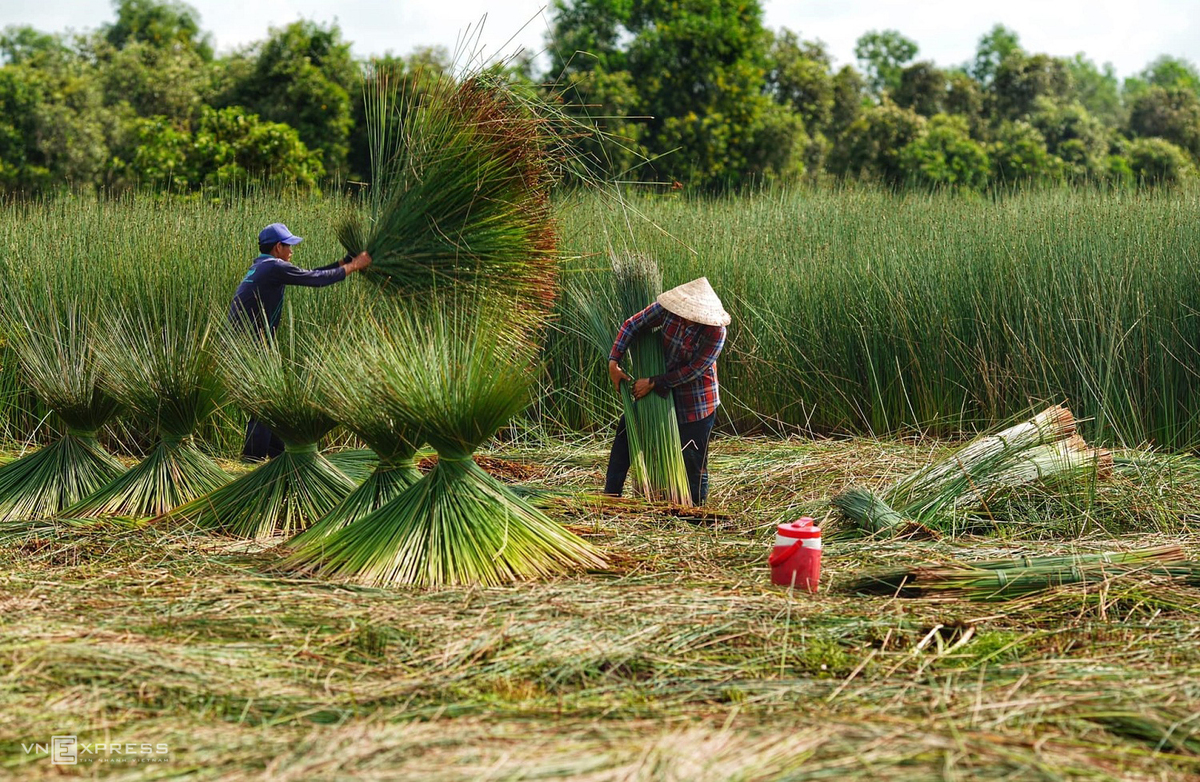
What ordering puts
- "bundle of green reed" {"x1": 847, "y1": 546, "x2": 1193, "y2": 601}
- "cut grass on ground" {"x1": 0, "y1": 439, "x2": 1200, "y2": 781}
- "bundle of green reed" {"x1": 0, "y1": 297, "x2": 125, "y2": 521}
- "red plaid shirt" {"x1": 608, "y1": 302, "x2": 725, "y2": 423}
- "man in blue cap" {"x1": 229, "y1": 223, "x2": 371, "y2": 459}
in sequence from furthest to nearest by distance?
"man in blue cap" {"x1": 229, "y1": 223, "x2": 371, "y2": 459} < "red plaid shirt" {"x1": 608, "y1": 302, "x2": 725, "y2": 423} < "bundle of green reed" {"x1": 0, "y1": 297, "x2": 125, "y2": 521} < "bundle of green reed" {"x1": 847, "y1": 546, "x2": 1193, "y2": 601} < "cut grass on ground" {"x1": 0, "y1": 439, "x2": 1200, "y2": 781}

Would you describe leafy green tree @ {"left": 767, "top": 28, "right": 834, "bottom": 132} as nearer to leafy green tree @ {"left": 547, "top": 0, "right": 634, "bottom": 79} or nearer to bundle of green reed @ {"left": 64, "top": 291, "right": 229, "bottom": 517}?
leafy green tree @ {"left": 547, "top": 0, "right": 634, "bottom": 79}

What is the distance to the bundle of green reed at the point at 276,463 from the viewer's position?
3.92 metres

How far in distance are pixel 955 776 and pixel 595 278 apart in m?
5.02

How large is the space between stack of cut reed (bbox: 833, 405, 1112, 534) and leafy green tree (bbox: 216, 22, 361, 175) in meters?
10.6

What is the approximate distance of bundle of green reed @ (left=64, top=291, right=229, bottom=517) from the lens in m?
4.26

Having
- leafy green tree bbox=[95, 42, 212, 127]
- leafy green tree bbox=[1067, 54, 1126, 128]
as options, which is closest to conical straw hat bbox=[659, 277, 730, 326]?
leafy green tree bbox=[95, 42, 212, 127]

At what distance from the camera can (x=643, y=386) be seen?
4.59 meters

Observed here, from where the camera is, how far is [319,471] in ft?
13.6

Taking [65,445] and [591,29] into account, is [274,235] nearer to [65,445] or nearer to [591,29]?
[65,445]

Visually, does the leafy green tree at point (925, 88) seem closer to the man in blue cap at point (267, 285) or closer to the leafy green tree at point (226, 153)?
the leafy green tree at point (226, 153)

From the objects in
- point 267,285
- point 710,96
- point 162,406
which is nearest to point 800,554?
point 162,406

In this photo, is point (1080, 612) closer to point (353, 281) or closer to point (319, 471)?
point (319, 471)

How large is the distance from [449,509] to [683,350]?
60.5 inches

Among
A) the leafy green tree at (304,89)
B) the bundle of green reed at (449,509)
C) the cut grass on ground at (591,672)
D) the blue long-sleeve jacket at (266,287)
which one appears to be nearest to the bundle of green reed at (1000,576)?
the cut grass on ground at (591,672)
